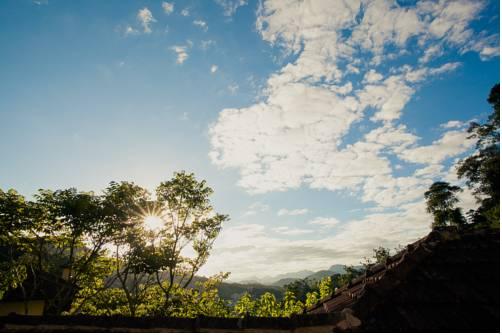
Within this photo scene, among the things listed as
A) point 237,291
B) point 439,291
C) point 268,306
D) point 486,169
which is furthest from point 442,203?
point 237,291

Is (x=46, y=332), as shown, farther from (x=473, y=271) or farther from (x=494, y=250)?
(x=494, y=250)

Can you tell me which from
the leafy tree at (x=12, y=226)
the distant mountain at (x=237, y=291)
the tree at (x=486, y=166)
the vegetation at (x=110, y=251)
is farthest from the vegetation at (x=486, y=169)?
the distant mountain at (x=237, y=291)

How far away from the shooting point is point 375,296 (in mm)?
3572

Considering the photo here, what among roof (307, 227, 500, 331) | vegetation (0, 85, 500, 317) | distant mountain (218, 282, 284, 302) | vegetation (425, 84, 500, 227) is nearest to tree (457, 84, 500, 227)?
vegetation (425, 84, 500, 227)

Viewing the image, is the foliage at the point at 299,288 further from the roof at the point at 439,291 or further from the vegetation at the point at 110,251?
the roof at the point at 439,291

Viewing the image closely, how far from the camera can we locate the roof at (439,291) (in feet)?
10.5

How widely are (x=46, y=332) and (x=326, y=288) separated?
17568 millimetres

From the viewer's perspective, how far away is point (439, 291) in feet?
→ 11.8

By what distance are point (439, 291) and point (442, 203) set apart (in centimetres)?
6358

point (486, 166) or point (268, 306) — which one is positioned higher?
point (486, 166)

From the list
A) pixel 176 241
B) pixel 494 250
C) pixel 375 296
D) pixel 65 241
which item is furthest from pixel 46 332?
pixel 176 241

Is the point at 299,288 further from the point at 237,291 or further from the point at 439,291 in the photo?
the point at 439,291

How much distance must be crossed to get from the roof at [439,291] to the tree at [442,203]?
57.4m

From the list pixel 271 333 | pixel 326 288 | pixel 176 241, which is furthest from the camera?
pixel 176 241
